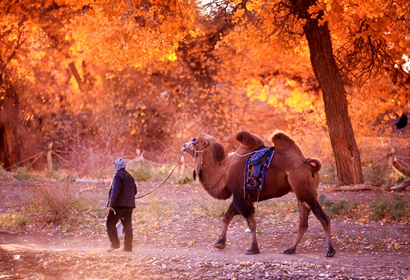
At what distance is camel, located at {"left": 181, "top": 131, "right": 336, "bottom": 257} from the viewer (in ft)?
31.5

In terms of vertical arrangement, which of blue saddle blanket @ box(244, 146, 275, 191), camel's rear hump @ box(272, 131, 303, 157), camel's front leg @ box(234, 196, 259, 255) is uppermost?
camel's rear hump @ box(272, 131, 303, 157)

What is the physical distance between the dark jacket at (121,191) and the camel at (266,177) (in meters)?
1.28

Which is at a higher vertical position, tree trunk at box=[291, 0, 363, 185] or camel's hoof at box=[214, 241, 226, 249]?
tree trunk at box=[291, 0, 363, 185]

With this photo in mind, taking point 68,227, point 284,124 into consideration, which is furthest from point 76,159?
point 284,124

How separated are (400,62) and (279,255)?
29.5 ft

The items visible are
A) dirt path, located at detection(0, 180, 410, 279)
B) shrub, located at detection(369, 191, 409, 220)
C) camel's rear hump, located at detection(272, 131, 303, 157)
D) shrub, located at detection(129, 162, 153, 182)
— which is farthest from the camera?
shrub, located at detection(129, 162, 153, 182)

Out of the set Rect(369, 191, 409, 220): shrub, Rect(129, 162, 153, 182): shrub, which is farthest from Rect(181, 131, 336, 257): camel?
Rect(129, 162, 153, 182): shrub

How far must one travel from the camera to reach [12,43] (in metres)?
24.3

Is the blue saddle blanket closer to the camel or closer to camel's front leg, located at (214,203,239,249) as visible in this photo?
the camel

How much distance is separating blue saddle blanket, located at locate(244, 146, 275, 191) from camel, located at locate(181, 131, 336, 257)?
0.08 m

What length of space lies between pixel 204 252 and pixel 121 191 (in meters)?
1.81

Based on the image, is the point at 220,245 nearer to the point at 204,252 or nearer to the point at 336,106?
the point at 204,252

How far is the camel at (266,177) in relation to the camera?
31.5 ft

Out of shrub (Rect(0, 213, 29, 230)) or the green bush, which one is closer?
the green bush
